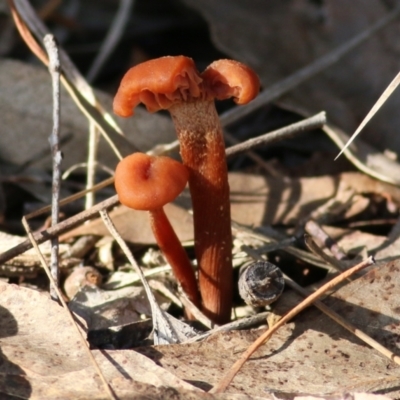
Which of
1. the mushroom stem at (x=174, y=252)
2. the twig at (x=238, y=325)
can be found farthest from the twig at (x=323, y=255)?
the mushroom stem at (x=174, y=252)

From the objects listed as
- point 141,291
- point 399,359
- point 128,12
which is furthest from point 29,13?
point 399,359

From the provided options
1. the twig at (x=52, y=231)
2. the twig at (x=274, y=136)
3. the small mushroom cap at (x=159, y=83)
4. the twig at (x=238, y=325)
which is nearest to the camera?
the small mushroom cap at (x=159, y=83)

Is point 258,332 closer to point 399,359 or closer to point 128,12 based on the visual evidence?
point 399,359

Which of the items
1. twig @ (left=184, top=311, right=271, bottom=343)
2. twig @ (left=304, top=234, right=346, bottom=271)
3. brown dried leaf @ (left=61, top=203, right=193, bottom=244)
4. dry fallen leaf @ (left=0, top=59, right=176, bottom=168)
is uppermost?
dry fallen leaf @ (left=0, top=59, right=176, bottom=168)

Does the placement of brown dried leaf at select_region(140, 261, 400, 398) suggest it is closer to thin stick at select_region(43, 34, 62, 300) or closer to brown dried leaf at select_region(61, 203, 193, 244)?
thin stick at select_region(43, 34, 62, 300)

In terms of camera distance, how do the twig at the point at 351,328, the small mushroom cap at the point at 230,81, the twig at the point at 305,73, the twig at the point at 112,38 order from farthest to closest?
the twig at the point at 112,38 < the twig at the point at 305,73 < the twig at the point at 351,328 < the small mushroom cap at the point at 230,81

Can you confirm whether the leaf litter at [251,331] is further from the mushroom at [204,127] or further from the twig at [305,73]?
the twig at [305,73]

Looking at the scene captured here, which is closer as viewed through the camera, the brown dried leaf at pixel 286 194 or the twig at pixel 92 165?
the twig at pixel 92 165

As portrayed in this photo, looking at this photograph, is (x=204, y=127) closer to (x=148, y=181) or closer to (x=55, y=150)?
(x=148, y=181)

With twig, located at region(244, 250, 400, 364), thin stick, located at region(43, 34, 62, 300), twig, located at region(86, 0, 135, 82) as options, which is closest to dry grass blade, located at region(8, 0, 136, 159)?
thin stick, located at region(43, 34, 62, 300)
